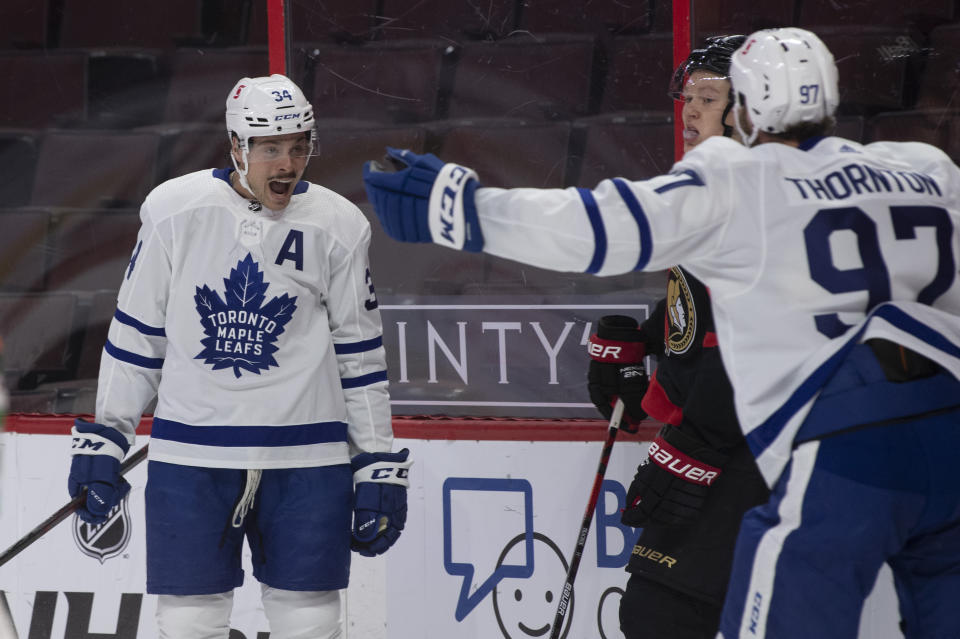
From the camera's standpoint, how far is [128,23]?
10.2 ft

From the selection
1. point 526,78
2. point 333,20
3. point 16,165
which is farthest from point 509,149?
point 16,165

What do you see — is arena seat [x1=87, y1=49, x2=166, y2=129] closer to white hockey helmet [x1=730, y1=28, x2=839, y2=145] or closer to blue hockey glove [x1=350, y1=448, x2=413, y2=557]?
blue hockey glove [x1=350, y1=448, x2=413, y2=557]

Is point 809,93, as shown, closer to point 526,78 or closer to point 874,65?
point 874,65

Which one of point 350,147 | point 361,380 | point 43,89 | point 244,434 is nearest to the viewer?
point 244,434

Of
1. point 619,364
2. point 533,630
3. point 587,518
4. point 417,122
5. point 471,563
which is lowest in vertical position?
point 533,630

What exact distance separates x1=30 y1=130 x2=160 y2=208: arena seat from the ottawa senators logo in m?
1.64

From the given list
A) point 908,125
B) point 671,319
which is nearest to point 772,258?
point 671,319

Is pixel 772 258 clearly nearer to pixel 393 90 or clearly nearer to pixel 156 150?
pixel 393 90

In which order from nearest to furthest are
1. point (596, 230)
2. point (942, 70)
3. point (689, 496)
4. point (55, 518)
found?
point (596, 230)
point (689, 496)
point (55, 518)
point (942, 70)

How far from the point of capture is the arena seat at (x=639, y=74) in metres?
2.76

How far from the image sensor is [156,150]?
310 centimetres

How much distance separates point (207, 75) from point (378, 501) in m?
1.46

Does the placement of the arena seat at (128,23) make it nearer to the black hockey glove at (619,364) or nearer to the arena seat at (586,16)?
the arena seat at (586,16)

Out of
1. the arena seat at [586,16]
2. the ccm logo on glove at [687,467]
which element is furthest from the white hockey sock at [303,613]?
the arena seat at [586,16]
